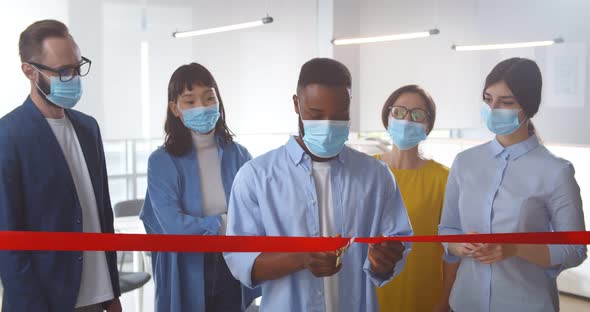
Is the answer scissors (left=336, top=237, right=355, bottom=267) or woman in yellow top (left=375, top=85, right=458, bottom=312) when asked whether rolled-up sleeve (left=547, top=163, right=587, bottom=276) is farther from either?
scissors (left=336, top=237, right=355, bottom=267)

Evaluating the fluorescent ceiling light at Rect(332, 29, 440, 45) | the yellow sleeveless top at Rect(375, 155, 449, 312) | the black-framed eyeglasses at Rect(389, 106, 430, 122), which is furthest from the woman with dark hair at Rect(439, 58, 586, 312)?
the fluorescent ceiling light at Rect(332, 29, 440, 45)

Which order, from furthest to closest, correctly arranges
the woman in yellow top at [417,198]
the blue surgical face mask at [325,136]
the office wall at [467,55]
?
1. the office wall at [467,55]
2. the woman in yellow top at [417,198]
3. the blue surgical face mask at [325,136]

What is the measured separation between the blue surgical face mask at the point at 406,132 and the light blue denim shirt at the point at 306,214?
416 millimetres

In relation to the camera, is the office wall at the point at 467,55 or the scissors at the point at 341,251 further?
the office wall at the point at 467,55

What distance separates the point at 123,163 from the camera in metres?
3.06

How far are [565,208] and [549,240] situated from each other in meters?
0.12

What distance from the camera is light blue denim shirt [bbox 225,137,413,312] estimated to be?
76.4 inches

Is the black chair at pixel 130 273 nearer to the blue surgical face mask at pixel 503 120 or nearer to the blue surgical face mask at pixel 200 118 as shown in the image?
the blue surgical face mask at pixel 200 118

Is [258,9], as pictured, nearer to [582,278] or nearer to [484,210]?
[484,210]

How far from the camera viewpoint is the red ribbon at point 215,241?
1.93 meters

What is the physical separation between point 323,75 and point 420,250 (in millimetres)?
906

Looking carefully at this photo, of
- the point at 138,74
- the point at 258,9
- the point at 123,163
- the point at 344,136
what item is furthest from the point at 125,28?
the point at 344,136

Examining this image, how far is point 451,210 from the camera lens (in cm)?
234

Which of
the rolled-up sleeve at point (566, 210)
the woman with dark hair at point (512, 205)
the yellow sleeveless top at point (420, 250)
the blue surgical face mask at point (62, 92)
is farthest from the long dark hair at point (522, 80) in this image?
the blue surgical face mask at point (62, 92)
